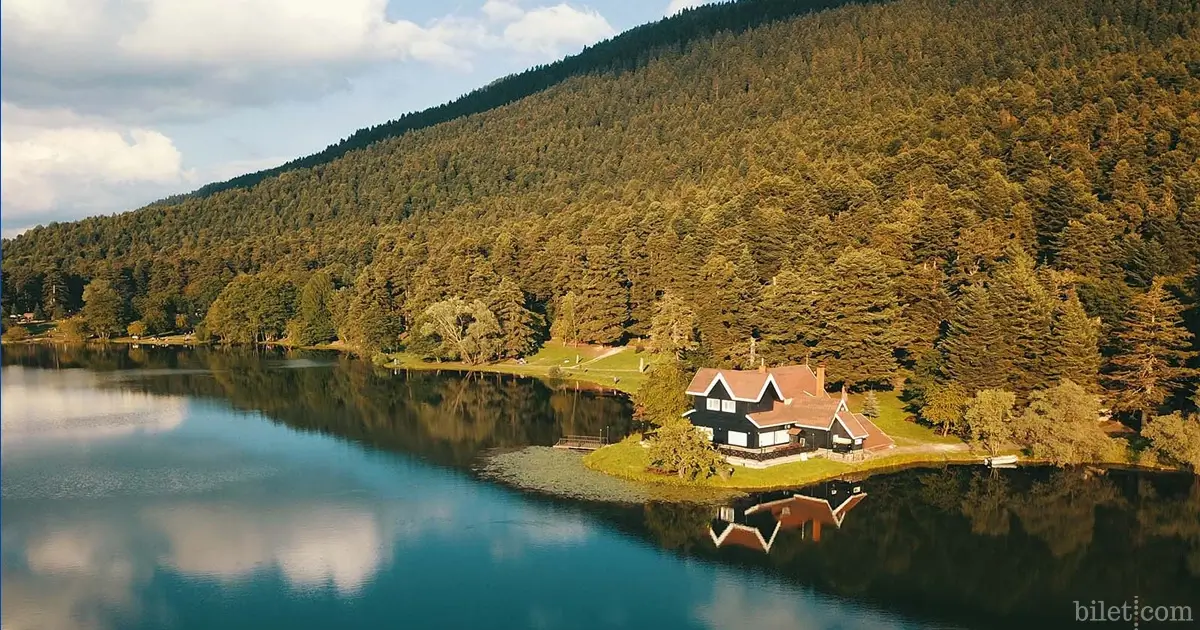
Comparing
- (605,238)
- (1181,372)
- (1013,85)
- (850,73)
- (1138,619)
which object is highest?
(850,73)

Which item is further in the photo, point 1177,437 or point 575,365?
point 575,365

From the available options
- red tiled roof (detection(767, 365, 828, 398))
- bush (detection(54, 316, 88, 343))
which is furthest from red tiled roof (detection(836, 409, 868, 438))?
bush (detection(54, 316, 88, 343))

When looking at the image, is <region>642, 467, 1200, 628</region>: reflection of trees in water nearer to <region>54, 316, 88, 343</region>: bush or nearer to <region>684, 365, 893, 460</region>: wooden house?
<region>684, 365, 893, 460</region>: wooden house

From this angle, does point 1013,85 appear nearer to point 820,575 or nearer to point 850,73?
point 850,73

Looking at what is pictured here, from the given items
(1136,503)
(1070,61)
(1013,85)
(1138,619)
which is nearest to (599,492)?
(1138,619)

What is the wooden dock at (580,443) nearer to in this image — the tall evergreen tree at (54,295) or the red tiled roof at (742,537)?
the red tiled roof at (742,537)

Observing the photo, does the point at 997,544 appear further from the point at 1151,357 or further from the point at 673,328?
the point at 673,328

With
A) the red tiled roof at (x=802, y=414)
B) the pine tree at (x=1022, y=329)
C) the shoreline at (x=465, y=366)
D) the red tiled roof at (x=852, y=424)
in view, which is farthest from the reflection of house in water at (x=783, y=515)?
the shoreline at (x=465, y=366)

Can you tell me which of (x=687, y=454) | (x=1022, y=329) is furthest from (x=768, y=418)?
(x=1022, y=329)
